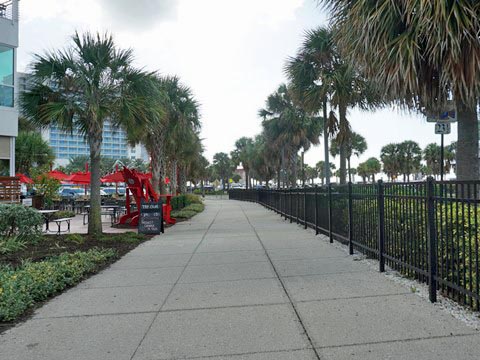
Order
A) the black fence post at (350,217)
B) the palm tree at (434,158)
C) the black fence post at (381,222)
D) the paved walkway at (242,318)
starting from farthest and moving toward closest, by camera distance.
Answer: the palm tree at (434,158) < the black fence post at (350,217) < the black fence post at (381,222) < the paved walkway at (242,318)

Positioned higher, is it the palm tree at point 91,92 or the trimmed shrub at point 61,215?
the palm tree at point 91,92

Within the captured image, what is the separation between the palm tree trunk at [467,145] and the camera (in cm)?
754

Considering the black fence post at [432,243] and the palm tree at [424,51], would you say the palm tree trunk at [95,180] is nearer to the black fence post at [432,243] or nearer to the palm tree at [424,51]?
the palm tree at [424,51]

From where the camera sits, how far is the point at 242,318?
4.51 m

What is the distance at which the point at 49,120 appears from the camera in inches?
424

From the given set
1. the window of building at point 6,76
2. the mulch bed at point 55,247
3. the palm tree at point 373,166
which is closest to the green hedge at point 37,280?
the mulch bed at point 55,247

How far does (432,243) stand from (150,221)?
30.2 ft

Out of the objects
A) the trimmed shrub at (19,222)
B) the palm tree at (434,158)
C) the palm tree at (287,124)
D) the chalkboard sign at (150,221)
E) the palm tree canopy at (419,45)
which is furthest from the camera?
the palm tree at (434,158)

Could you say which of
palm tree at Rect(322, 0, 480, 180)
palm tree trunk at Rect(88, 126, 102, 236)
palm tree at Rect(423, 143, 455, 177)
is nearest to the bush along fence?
palm tree at Rect(322, 0, 480, 180)

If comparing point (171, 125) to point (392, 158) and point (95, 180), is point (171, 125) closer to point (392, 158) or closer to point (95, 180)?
point (95, 180)

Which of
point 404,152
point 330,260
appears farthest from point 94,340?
point 404,152

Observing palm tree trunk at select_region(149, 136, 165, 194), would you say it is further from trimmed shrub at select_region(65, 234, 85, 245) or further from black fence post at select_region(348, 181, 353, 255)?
black fence post at select_region(348, 181, 353, 255)

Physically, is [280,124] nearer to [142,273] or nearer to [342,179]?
[342,179]

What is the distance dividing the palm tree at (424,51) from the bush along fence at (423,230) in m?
1.93
